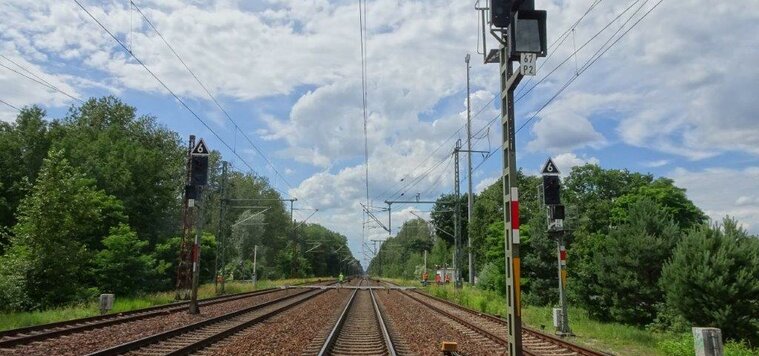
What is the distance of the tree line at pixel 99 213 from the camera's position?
26.0 meters

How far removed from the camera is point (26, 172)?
147 feet

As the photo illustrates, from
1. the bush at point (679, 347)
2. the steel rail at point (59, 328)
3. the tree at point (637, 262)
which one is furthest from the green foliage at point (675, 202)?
the steel rail at point (59, 328)

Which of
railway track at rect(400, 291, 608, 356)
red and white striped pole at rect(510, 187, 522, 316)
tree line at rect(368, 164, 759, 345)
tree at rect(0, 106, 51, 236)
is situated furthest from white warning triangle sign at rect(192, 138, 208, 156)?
tree at rect(0, 106, 51, 236)

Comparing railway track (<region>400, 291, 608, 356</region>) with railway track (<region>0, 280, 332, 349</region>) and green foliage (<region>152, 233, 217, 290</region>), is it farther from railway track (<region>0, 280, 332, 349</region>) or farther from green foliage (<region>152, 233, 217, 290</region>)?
green foliage (<region>152, 233, 217, 290</region>)

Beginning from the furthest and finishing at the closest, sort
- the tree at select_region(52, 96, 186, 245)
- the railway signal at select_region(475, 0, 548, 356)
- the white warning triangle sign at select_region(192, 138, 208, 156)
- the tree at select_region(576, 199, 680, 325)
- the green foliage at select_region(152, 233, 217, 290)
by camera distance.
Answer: the tree at select_region(52, 96, 186, 245), the green foliage at select_region(152, 233, 217, 290), the white warning triangle sign at select_region(192, 138, 208, 156), the tree at select_region(576, 199, 680, 325), the railway signal at select_region(475, 0, 548, 356)

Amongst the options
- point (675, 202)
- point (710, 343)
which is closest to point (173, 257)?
point (710, 343)

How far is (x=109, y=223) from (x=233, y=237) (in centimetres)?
4933

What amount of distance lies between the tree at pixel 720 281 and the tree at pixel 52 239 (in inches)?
964

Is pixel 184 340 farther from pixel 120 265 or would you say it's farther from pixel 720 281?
pixel 120 265

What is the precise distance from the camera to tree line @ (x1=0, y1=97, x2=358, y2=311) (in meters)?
26.0

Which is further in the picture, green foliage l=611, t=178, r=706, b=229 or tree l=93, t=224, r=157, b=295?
green foliage l=611, t=178, r=706, b=229

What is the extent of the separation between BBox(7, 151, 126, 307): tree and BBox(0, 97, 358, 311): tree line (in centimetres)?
5

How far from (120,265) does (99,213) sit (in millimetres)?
2966

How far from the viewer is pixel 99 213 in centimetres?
3042
